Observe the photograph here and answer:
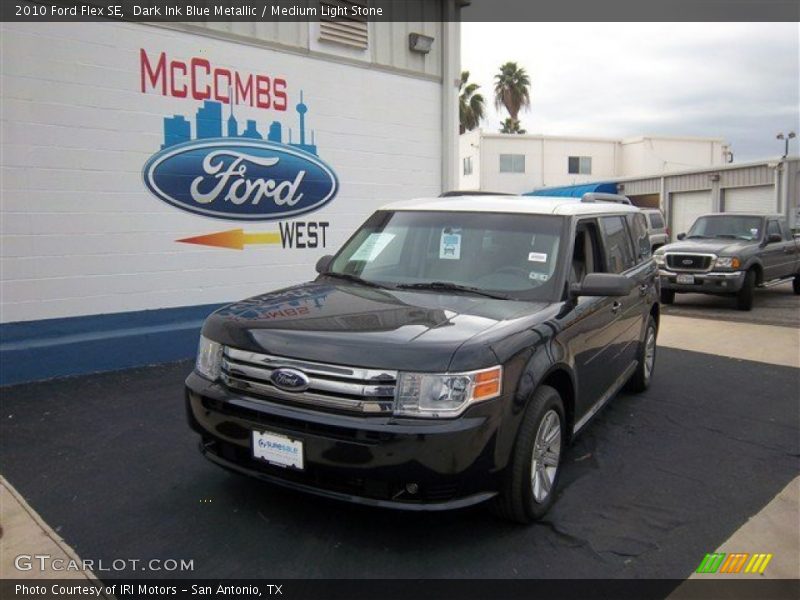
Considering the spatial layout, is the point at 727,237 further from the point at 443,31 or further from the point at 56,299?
the point at 56,299

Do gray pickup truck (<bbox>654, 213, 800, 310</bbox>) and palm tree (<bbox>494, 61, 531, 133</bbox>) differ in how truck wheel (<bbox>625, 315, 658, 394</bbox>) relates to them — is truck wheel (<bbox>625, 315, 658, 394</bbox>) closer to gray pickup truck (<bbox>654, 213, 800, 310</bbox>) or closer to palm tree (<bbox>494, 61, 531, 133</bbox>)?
gray pickup truck (<bbox>654, 213, 800, 310</bbox>)

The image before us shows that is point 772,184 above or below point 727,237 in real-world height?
above

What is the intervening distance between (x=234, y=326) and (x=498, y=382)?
1.42 metres

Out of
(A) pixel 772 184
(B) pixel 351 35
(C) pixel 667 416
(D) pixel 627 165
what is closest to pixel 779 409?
(C) pixel 667 416

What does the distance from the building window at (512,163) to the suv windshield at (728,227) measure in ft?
87.0

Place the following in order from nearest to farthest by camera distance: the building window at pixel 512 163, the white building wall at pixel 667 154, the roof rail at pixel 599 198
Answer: the roof rail at pixel 599 198
the building window at pixel 512 163
the white building wall at pixel 667 154

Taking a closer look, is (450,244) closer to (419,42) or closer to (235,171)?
(235,171)

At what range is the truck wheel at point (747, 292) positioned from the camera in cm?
1165

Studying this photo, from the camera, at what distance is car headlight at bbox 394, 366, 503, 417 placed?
2947 millimetres

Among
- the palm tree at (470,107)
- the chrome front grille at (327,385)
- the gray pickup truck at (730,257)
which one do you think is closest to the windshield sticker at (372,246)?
the chrome front grille at (327,385)

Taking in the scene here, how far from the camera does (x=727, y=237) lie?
504 inches

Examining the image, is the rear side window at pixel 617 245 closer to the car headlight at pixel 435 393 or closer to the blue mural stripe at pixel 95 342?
the car headlight at pixel 435 393

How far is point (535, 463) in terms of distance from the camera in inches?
135

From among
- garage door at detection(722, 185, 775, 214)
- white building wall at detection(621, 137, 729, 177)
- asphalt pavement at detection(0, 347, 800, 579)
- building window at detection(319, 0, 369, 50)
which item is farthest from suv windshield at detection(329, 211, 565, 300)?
white building wall at detection(621, 137, 729, 177)
